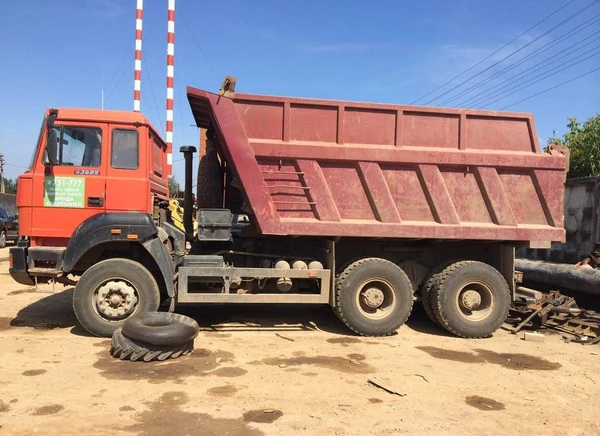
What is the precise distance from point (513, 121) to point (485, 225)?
1.50 m

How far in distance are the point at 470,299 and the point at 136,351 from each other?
4437mm

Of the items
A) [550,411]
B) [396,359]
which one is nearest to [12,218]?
[396,359]

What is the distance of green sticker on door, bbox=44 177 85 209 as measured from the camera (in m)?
5.83

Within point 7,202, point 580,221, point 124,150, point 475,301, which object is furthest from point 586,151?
point 7,202

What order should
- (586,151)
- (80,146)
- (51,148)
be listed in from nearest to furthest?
1. (51,148)
2. (80,146)
3. (586,151)

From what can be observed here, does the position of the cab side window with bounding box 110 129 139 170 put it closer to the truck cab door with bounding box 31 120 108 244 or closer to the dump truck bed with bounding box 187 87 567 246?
the truck cab door with bounding box 31 120 108 244

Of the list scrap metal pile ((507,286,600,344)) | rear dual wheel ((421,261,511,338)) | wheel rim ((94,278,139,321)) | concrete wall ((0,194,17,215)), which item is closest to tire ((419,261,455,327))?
rear dual wheel ((421,261,511,338))

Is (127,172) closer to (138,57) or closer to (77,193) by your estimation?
(77,193)

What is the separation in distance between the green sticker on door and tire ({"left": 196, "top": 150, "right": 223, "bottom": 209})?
5.34ft

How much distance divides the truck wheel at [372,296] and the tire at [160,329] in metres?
2.07

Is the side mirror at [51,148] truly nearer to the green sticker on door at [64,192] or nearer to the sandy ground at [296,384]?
the green sticker on door at [64,192]

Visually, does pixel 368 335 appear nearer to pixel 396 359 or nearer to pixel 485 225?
pixel 396 359

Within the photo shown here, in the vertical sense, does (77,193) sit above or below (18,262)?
above

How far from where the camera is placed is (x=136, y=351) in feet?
16.5
